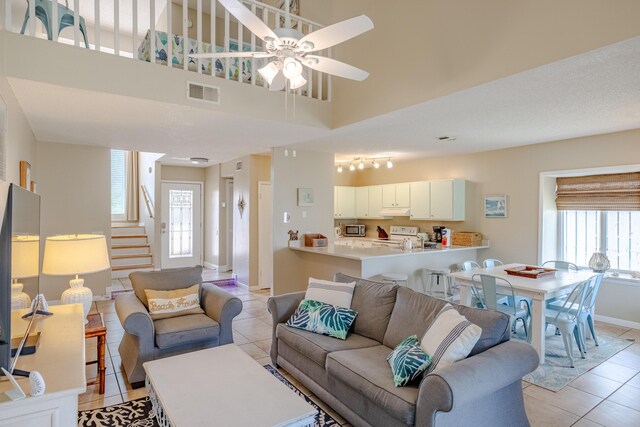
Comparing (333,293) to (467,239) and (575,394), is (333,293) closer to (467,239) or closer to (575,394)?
(575,394)

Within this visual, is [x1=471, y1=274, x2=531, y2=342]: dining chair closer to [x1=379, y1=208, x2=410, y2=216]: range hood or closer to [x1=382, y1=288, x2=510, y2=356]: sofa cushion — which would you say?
[x1=382, y1=288, x2=510, y2=356]: sofa cushion

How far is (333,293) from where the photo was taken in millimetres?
3295

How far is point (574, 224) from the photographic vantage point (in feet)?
18.1

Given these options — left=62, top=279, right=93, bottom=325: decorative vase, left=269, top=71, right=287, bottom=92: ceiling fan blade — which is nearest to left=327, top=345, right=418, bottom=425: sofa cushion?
left=62, top=279, right=93, bottom=325: decorative vase

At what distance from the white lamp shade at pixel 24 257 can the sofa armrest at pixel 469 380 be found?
2.06 m

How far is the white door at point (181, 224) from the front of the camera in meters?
8.55

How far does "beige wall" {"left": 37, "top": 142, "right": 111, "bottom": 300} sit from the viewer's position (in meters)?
5.43

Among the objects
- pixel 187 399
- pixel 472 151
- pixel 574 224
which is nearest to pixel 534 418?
pixel 187 399

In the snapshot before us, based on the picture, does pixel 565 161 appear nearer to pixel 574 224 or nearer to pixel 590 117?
pixel 574 224

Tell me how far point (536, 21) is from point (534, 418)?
2874 millimetres

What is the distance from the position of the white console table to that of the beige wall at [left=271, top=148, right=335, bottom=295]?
364 cm

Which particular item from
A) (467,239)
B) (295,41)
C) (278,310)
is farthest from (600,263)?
(295,41)

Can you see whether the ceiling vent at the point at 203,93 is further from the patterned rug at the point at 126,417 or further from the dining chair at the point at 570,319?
the dining chair at the point at 570,319

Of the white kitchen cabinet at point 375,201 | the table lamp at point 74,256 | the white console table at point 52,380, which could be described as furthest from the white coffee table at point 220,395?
the white kitchen cabinet at point 375,201
